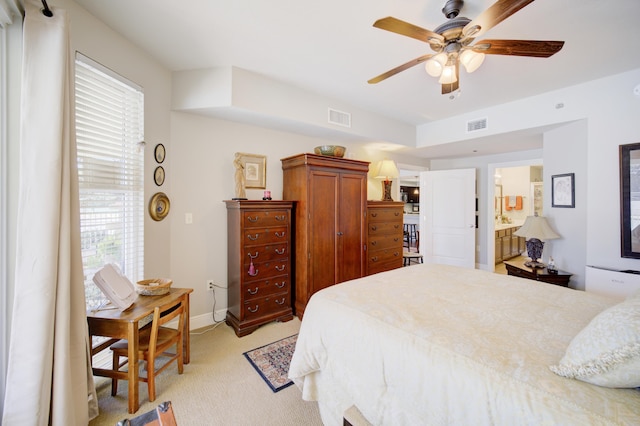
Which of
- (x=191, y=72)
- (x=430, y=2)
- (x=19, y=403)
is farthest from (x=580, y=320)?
(x=191, y=72)

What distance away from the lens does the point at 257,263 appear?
2.74 m

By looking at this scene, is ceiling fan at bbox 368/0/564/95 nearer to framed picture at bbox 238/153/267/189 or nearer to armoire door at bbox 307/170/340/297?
armoire door at bbox 307/170/340/297

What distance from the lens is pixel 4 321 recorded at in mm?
1265

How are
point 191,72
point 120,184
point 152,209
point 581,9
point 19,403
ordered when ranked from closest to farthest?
point 19,403, point 581,9, point 120,184, point 152,209, point 191,72

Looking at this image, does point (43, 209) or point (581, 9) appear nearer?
point (43, 209)

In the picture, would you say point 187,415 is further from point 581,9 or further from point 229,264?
point 581,9

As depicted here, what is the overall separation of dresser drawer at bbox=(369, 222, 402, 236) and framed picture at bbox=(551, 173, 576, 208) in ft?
6.31

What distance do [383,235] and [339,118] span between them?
5.82 ft

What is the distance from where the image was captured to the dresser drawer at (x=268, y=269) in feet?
8.84

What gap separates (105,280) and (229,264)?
1.31 m

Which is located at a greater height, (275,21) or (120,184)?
(275,21)

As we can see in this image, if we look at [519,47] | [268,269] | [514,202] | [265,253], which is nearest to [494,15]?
[519,47]

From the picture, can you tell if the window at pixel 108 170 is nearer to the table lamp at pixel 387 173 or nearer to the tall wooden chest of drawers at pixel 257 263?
the tall wooden chest of drawers at pixel 257 263

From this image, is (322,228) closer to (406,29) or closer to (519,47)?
(406,29)
